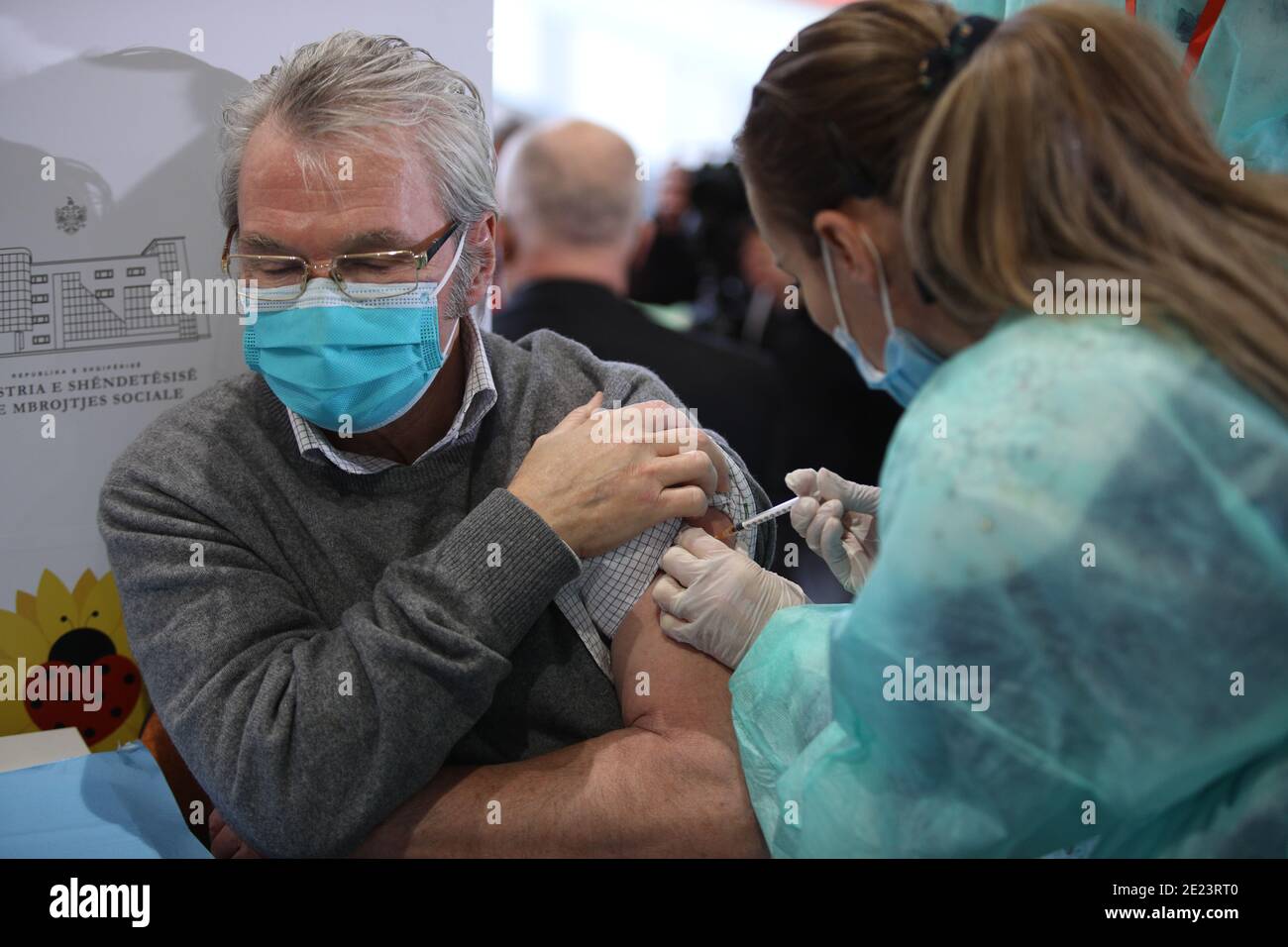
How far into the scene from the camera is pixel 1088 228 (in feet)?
3.74

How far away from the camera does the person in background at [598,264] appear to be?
2.32 meters

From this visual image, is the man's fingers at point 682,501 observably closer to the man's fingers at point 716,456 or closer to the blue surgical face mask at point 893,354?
the man's fingers at point 716,456

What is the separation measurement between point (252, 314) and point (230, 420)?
0.16 metres

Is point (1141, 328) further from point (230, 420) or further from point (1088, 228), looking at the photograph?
point (230, 420)

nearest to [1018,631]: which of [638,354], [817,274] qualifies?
[817,274]

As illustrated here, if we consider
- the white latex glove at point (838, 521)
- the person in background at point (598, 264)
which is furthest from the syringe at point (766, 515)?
the person in background at point (598, 264)

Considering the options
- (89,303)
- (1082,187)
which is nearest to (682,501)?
(1082,187)

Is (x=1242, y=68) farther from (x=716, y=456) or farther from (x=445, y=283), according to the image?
(x=445, y=283)

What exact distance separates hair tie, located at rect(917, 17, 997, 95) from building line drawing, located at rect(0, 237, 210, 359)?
1098 millimetres

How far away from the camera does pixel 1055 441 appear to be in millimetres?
1094

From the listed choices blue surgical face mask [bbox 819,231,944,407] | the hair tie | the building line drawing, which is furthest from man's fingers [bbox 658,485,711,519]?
the building line drawing

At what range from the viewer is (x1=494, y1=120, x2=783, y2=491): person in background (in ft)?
7.61

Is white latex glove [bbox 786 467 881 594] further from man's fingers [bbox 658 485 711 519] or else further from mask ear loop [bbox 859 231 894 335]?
mask ear loop [bbox 859 231 894 335]

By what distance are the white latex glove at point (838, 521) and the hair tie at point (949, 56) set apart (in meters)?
0.53
